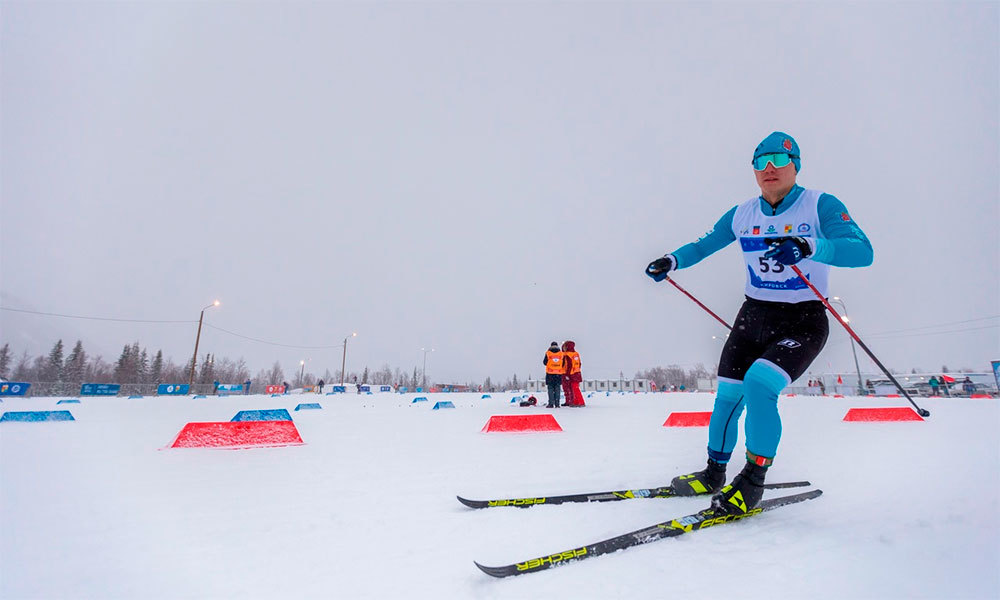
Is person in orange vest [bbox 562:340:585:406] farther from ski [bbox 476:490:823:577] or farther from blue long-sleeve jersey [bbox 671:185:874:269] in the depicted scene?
ski [bbox 476:490:823:577]

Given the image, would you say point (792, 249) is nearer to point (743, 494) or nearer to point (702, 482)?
point (743, 494)

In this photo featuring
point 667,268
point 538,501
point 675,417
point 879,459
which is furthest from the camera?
point 675,417

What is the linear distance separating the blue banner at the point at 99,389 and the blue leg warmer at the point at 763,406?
4112cm

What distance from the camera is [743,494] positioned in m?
2.16

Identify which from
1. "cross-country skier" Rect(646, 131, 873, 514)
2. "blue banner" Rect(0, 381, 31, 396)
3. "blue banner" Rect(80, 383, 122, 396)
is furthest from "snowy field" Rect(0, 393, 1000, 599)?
"blue banner" Rect(80, 383, 122, 396)

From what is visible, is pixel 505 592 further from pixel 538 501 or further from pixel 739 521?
pixel 739 521

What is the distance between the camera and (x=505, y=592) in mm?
1416

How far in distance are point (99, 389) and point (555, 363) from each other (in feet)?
122

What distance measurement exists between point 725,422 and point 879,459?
205 centimetres

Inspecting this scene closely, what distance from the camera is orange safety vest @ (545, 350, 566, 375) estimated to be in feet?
38.3

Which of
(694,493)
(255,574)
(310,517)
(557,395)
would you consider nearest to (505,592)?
(255,574)

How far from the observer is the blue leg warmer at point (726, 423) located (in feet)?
8.80

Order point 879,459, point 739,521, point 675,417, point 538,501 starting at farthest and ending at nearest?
point 675,417 → point 879,459 → point 538,501 → point 739,521

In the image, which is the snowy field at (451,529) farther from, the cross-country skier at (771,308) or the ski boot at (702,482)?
the cross-country skier at (771,308)
